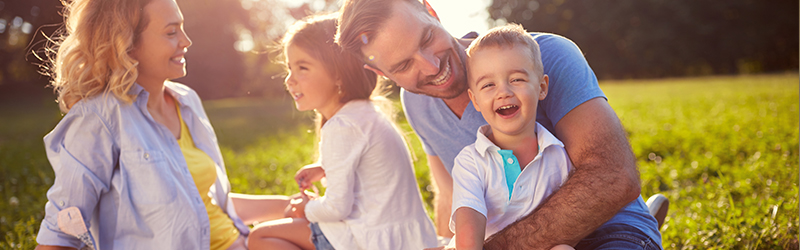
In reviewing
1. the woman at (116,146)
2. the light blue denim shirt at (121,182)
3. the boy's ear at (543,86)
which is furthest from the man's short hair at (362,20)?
the light blue denim shirt at (121,182)

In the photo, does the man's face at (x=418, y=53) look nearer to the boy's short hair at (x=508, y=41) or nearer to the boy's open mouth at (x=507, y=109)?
the boy's short hair at (x=508, y=41)

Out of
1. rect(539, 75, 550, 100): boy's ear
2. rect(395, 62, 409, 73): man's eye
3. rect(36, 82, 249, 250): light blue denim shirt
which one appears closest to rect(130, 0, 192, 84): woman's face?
rect(36, 82, 249, 250): light blue denim shirt

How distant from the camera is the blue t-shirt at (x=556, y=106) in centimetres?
206

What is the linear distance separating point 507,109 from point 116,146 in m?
1.72

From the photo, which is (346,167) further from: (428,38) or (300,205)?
(428,38)

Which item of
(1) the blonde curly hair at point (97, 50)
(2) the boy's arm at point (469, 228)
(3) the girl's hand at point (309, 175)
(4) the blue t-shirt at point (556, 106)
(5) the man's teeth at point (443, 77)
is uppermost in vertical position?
(1) the blonde curly hair at point (97, 50)

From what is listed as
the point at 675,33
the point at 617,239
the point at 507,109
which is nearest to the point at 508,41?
the point at 507,109

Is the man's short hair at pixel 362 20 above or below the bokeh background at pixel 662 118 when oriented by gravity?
above

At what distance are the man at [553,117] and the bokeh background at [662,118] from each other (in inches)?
18.1

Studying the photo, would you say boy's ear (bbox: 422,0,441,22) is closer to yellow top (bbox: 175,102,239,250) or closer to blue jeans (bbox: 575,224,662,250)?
blue jeans (bbox: 575,224,662,250)

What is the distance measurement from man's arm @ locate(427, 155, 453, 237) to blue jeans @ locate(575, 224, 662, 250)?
2.88 feet

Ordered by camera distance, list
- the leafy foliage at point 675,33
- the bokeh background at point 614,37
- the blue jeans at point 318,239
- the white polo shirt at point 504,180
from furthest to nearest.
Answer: the leafy foliage at point 675,33, the bokeh background at point 614,37, the blue jeans at point 318,239, the white polo shirt at point 504,180

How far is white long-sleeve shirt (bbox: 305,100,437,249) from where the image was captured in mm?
2287

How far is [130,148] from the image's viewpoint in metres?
2.28
